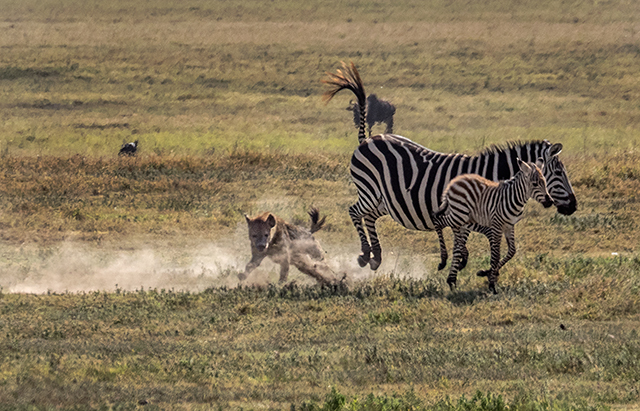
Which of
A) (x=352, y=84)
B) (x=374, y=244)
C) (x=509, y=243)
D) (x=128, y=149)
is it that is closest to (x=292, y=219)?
(x=374, y=244)

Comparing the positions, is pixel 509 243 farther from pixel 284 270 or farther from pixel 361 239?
pixel 284 270

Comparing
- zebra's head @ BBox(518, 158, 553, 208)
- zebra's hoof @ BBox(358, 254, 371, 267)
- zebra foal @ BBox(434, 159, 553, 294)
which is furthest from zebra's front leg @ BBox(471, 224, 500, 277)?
zebra's hoof @ BBox(358, 254, 371, 267)

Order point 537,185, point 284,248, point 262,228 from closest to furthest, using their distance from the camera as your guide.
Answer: point 537,185
point 262,228
point 284,248

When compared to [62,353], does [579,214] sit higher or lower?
higher

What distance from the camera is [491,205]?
11.9 metres

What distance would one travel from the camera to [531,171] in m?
11.7

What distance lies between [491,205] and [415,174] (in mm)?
1593

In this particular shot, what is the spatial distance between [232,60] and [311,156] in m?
21.7

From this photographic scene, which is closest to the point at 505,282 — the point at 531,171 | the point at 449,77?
the point at 531,171

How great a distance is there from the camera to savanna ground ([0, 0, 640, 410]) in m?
8.14

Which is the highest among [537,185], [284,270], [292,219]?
[537,185]

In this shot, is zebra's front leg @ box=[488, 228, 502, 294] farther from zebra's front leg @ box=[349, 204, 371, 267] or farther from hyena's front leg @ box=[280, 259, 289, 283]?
hyena's front leg @ box=[280, 259, 289, 283]

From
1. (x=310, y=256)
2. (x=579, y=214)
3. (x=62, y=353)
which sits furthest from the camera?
(x=579, y=214)

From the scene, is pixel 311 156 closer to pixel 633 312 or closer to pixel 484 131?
pixel 484 131
